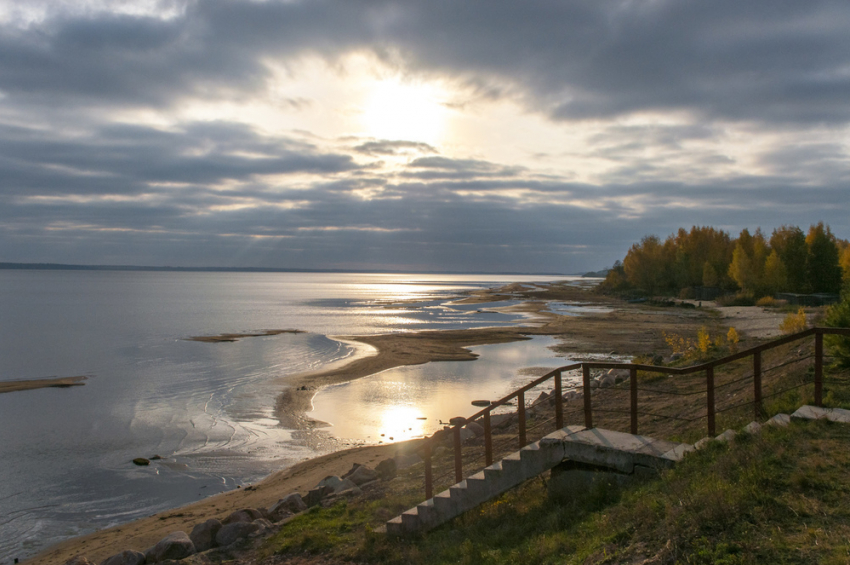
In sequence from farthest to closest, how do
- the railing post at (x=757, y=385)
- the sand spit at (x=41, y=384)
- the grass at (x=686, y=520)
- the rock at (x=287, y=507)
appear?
the sand spit at (x=41, y=384), the rock at (x=287, y=507), the railing post at (x=757, y=385), the grass at (x=686, y=520)

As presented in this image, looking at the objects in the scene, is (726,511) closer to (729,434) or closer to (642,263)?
(729,434)

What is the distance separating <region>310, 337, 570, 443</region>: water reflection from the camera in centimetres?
1911

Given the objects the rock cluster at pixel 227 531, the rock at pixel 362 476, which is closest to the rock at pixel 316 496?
the rock cluster at pixel 227 531

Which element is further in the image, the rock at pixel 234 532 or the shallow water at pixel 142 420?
the shallow water at pixel 142 420

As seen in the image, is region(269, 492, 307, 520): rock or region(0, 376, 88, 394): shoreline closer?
region(269, 492, 307, 520): rock

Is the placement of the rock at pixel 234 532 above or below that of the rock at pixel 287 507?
above

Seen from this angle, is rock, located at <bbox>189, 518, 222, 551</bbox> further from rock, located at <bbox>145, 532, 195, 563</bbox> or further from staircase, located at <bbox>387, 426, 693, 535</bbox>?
staircase, located at <bbox>387, 426, 693, 535</bbox>

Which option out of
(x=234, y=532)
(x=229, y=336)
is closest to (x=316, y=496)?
(x=234, y=532)

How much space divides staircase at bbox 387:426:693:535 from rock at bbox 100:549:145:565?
14.8ft

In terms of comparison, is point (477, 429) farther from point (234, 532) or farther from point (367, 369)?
point (367, 369)

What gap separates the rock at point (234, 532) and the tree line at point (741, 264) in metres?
33.2

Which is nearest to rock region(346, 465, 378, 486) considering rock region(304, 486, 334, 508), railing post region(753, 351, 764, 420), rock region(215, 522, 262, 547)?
rock region(304, 486, 334, 508)

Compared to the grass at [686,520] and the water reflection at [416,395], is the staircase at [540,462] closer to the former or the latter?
the grass at [686,520]

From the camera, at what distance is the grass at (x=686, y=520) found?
192 inches
